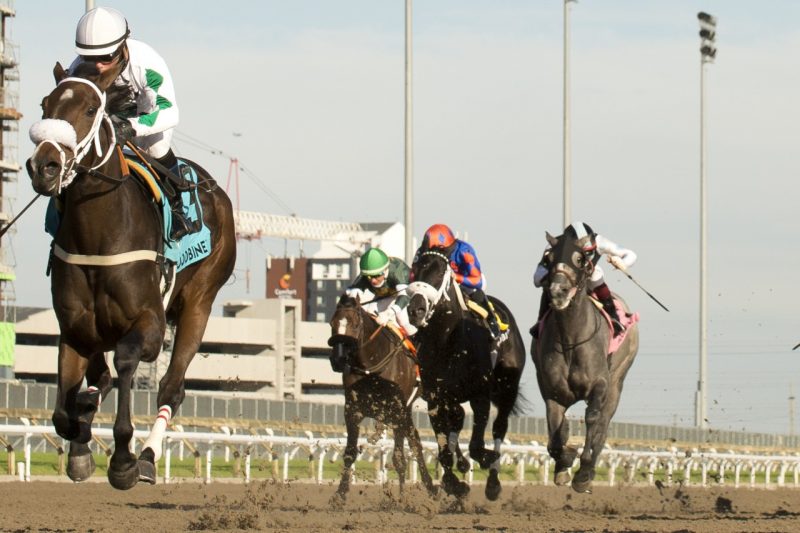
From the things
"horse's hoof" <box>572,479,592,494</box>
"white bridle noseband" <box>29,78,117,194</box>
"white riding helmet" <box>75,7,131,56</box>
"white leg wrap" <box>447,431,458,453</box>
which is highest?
"white riding helmet" <box>75,7,131,56</box>

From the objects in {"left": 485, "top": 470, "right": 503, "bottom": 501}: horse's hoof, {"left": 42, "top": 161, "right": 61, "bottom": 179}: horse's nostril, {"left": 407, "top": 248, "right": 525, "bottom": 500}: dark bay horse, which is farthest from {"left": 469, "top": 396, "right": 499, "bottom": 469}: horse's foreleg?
{"left": 42, "top": 161, "right": 61, "bottom": 179}: horse's nostril

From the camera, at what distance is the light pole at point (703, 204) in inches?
1304

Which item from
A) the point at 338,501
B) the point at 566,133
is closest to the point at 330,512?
the point at 338,501

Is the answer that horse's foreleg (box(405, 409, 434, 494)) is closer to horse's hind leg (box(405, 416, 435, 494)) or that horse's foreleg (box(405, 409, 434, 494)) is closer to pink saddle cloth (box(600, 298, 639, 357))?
horse's hind leg (box(405, 416, 435, 494))

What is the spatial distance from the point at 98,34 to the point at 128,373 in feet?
5.41

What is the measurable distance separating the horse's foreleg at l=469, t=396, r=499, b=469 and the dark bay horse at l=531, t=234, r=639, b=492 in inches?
25.8

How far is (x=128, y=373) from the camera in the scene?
7457 mm

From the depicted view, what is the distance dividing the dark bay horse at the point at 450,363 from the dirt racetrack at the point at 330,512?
1.44 ft

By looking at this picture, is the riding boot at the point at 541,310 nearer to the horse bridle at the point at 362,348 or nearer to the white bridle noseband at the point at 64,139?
the horse bridle at the point at 362,348

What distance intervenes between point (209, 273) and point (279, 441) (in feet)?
29.1

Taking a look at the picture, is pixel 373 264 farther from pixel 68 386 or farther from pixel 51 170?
pixel 51 170

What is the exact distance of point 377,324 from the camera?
1298 cm

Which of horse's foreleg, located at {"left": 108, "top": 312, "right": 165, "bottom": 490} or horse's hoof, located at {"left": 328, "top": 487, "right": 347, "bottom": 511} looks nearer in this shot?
horse's foreleg, located at {"left": 108, "top": 312, "right": 165, "bottom": 490}

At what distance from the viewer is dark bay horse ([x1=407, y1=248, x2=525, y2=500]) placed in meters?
11.6
